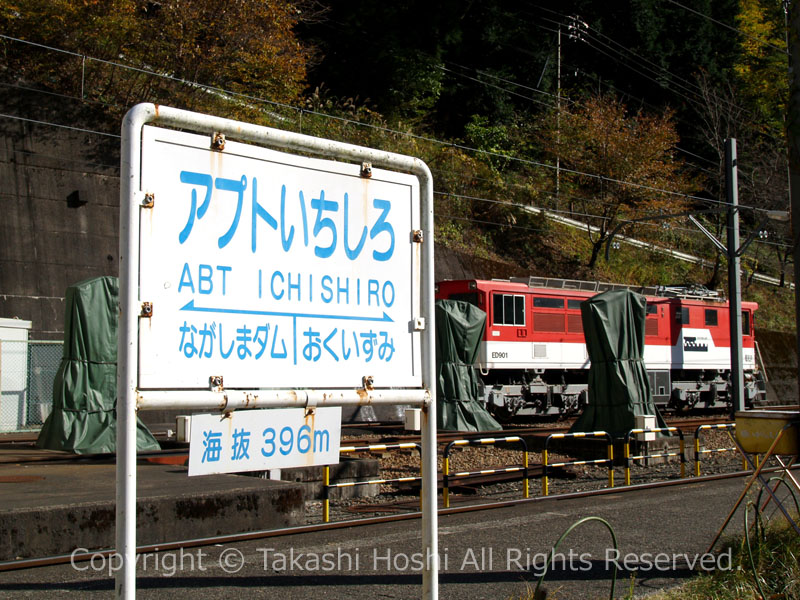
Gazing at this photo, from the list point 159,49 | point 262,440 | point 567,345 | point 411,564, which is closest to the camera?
point 262,440

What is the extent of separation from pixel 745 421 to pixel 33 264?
19356 mm

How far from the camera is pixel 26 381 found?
19.6 meters

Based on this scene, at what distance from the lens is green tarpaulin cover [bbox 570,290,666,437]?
15.5 meters

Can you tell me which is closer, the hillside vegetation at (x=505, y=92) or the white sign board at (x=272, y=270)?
the white sign board at (x=272, y=270)

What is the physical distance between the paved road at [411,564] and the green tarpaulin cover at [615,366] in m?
5.43

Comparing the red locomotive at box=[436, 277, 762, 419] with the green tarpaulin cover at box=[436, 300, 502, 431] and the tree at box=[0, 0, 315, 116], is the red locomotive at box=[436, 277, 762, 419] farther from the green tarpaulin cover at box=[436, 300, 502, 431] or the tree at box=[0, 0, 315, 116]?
the tree at box=[0, 0, 315, 116]

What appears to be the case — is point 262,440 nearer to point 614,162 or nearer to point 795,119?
point 795,119

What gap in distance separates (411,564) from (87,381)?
321 inches

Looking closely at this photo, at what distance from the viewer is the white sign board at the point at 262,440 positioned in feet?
9.92

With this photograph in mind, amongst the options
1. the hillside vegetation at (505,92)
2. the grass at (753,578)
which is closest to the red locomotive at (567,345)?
the hillside vegetation at (505,92)

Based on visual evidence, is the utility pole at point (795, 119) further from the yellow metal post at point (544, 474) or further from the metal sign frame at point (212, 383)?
the yellow metal post at point (544, 474)

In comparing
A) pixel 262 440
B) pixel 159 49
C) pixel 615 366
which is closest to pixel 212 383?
pixel 262 440

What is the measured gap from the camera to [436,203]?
37438 mm

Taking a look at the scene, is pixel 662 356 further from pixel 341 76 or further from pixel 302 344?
pixel 302 344
